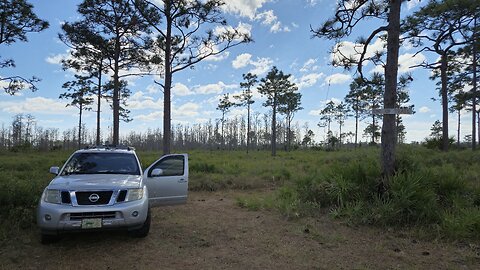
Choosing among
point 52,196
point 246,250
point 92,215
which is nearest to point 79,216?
point 92,215

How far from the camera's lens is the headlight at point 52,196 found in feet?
16.3

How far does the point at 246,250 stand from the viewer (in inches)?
203

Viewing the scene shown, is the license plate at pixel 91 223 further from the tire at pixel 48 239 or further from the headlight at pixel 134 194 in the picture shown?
the tire at pixel 48 239

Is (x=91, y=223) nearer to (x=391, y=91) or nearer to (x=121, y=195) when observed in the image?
(x=121, y=195)

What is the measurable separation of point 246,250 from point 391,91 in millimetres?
4612

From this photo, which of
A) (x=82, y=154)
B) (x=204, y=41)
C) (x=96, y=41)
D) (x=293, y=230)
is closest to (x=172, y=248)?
(x=293, y=230)

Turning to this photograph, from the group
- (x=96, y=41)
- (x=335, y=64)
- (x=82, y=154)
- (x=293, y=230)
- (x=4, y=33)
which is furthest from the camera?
(x=96, y=41)

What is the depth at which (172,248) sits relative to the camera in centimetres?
529

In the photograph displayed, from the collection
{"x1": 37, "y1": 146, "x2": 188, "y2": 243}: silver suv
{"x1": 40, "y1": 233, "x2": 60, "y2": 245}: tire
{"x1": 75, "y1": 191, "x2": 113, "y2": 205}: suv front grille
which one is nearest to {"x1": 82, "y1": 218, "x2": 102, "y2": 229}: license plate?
{"x1": 37, "y1": 146, "x2": 188, "y2": 243}: silver suv

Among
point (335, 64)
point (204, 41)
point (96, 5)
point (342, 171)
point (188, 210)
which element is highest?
point (96, 5)

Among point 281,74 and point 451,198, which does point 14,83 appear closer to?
point 451,198

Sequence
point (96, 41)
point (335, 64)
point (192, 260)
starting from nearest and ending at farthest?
point (192, 260) < point (335, 64) < point (96, 41)

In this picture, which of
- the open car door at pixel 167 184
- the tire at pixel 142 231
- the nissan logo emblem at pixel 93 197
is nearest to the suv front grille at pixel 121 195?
the nissan logo emblem at pixel 93 197

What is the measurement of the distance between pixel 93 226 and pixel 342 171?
557 centimetres
